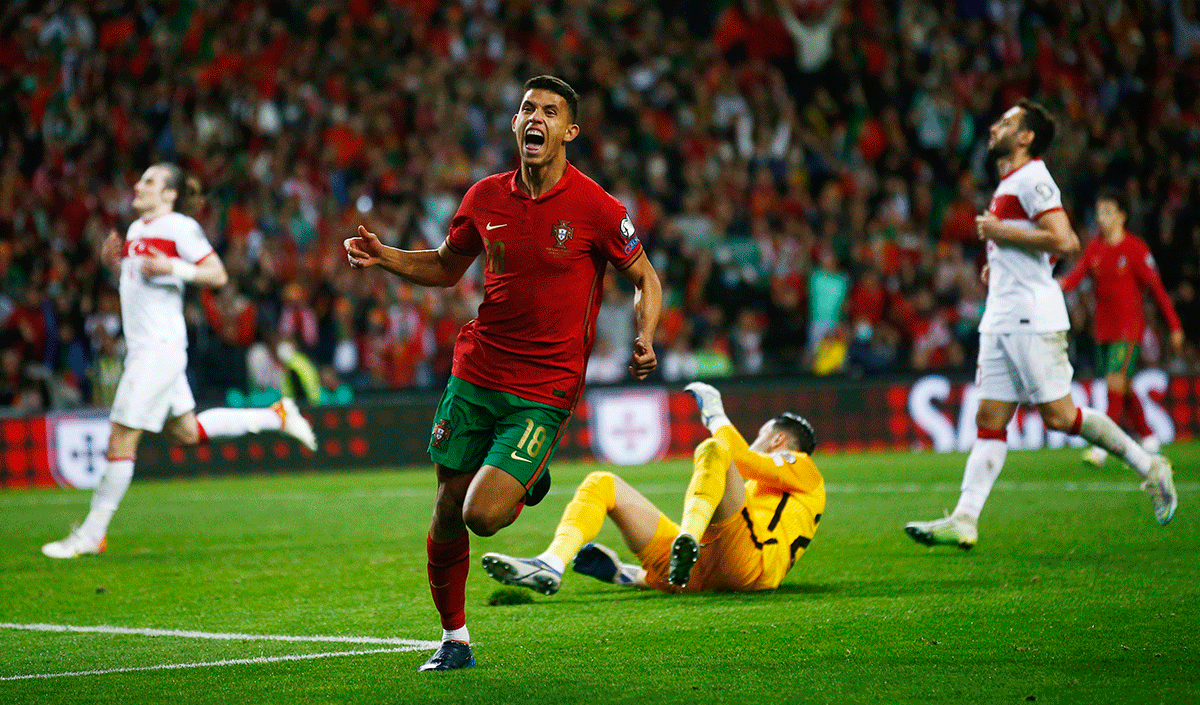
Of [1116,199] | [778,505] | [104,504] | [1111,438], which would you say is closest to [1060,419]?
[1111,438]

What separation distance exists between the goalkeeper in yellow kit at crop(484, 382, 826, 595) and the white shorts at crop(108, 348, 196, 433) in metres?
3.72

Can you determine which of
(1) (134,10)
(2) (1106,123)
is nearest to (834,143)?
(2) (1106,123)

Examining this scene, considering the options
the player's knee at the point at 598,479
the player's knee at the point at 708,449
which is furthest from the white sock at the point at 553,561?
the player's knee at the point at 708,449

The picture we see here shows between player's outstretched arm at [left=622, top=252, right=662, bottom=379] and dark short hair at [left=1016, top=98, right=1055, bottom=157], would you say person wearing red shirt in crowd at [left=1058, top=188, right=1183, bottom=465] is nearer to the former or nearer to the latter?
dark short hair at [left=1016, top=98, right=1055, bottom=157]

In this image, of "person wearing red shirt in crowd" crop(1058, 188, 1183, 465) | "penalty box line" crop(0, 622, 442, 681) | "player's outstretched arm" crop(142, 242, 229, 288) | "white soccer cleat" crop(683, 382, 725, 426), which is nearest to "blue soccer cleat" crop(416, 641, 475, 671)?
"penalty box line" crop(0, 622, 442, 681)

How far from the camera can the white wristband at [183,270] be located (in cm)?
878

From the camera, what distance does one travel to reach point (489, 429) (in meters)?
5.05

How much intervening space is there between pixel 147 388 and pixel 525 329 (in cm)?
478

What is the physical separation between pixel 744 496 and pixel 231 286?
39.1ft

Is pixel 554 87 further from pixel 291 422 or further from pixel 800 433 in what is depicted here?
pixel 291 422

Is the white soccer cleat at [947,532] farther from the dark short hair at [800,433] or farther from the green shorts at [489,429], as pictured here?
the green shorts at [489,429]

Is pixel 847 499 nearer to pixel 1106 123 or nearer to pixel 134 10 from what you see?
pixel 1106 123

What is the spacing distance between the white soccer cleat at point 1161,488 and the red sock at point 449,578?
A: 488 centimetres

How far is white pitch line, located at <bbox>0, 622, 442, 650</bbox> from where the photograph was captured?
17.9ft
